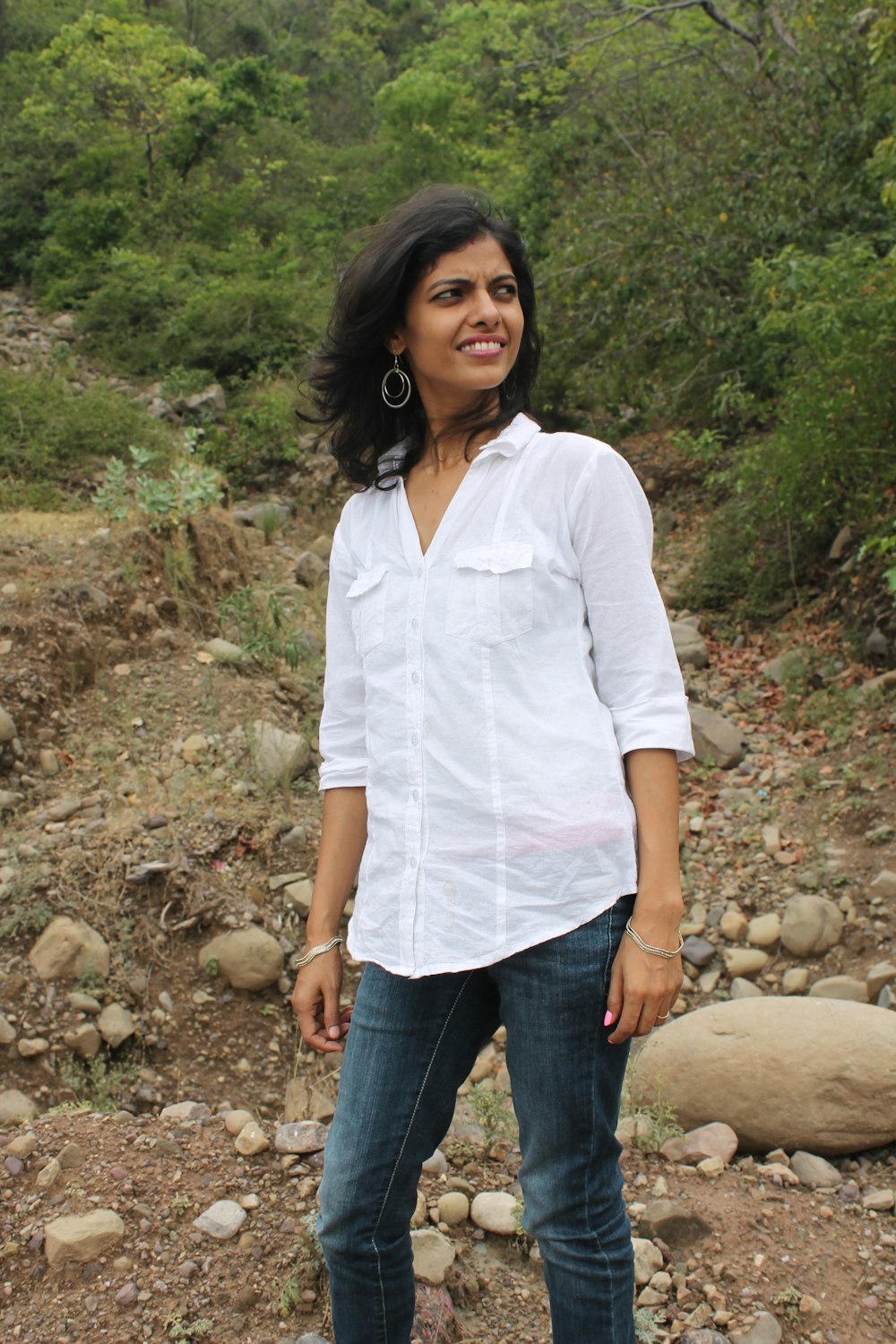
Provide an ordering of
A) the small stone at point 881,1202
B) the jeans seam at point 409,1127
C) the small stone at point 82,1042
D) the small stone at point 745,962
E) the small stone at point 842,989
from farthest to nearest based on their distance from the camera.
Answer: the small stone at point 745,962 < the small stone at point 842,989 < the small stone at point 82,1042 < the small stone at point 881,1202 < the jeans seam at point 409,1127

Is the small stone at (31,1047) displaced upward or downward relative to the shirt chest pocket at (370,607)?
downward

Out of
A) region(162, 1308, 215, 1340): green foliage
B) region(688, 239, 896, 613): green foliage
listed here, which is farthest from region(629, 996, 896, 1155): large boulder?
region(688, 239, 896, 613): green foliage

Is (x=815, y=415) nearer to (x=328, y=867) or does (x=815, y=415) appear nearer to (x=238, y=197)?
(x=328, y=867)

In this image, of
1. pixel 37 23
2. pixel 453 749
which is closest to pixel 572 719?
pixel 453 749

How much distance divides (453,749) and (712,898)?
2.85 meters

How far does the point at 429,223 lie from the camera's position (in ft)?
5.08

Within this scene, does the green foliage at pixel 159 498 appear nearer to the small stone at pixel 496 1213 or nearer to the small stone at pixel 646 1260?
the small stone at pixel 496 1213

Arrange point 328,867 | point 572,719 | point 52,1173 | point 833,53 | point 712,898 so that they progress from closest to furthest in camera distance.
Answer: point 572,719 → point 328,867 → point 52,1173 → point 712,898 → point 833,53

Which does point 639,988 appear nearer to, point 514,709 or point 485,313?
point 514,709

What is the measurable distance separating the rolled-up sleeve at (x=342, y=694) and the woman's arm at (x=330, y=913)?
0.03 m

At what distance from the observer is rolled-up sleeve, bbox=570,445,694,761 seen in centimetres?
138

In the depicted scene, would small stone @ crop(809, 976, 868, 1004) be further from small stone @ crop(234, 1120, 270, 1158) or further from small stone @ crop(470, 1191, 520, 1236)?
small stone @ crop(234, 1120, 270, 1158)

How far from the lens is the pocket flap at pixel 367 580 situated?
152 cm

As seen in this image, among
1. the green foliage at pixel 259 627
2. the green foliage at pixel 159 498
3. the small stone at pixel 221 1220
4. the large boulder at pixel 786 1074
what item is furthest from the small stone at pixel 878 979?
the green foliage at pixel 159 498
